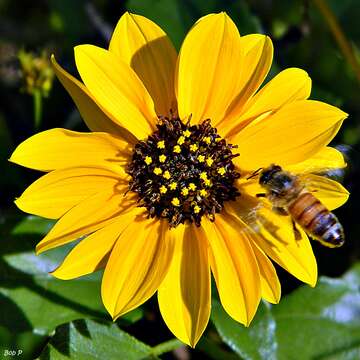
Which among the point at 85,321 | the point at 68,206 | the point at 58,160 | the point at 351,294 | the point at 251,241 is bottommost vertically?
the point at 351,294

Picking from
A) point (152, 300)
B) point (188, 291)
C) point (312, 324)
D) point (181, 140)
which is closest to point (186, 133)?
point (181, 140)

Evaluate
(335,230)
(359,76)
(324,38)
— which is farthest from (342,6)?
(335,230)

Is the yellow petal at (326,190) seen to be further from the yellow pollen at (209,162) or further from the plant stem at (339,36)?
the plant stem at (339,36)

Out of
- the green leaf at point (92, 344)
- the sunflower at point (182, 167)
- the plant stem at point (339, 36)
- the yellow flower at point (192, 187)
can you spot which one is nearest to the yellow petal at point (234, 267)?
the sunflower at point (182, 167)

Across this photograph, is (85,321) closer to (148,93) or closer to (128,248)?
(128,248)

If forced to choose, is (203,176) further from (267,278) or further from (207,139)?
(267,278)

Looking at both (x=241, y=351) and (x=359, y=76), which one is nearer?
(x=241, y=351)
